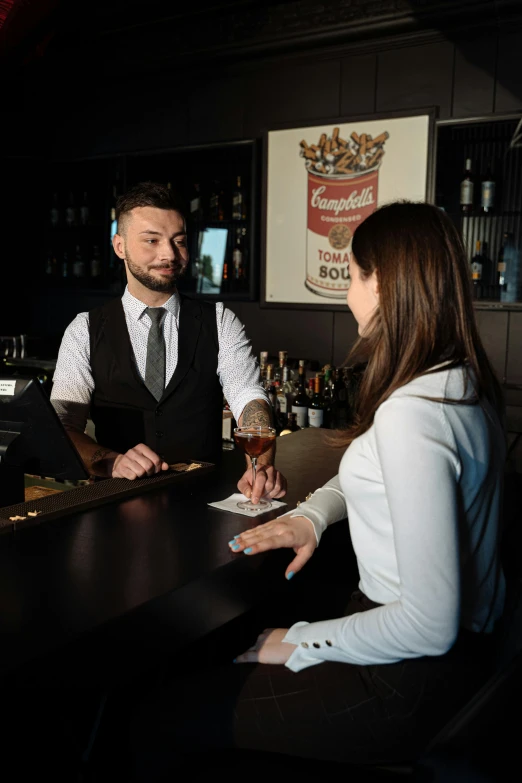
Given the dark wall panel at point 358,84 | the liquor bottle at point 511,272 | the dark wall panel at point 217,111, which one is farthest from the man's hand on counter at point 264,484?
the dark wall panel at point 217,111

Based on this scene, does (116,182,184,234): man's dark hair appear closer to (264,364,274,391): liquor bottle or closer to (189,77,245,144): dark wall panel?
(264,364,274,391): liquor bottle

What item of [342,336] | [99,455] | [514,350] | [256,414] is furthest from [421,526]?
[342,336]

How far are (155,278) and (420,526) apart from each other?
1627mm

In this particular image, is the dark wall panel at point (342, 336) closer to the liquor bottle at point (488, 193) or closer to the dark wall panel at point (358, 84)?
the liquor bottle at point (488, 193)

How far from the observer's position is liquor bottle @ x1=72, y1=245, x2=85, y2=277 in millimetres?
5852

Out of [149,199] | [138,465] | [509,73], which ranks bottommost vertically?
[138,465]

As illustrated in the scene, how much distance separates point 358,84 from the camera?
4426mm

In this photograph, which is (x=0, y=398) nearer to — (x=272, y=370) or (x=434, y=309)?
(x=434, y=309)

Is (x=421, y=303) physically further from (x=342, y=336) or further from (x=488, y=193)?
(x=342, y=336)

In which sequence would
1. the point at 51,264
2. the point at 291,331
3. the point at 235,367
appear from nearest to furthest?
the point at 235,367, the point at 291,331, the point at 51,264

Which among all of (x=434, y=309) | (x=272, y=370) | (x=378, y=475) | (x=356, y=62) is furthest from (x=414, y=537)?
(x=356, y=62)

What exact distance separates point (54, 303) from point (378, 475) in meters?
5.25

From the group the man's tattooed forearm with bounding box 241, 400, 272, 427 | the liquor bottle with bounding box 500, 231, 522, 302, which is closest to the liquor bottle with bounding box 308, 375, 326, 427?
the man's tattooed forearm with bounding box 241, 400, 272, 427

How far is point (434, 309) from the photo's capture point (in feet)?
4.03
